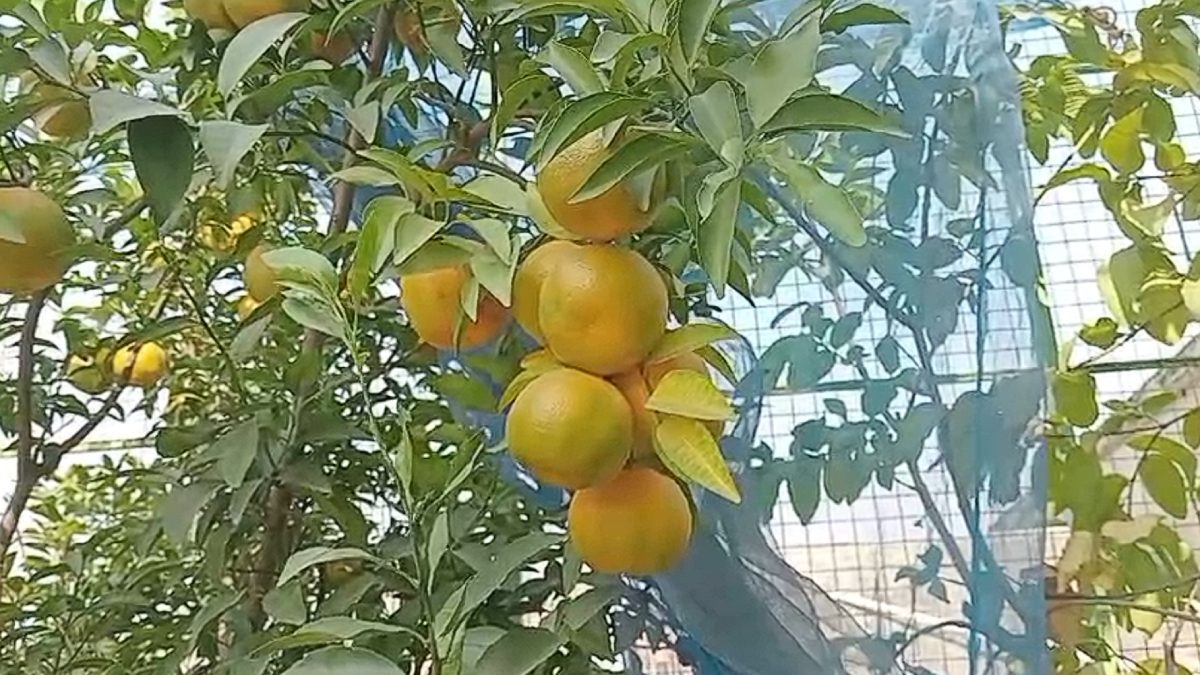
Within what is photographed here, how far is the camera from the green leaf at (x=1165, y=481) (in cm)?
99

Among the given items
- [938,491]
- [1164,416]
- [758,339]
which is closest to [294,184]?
[758,339]

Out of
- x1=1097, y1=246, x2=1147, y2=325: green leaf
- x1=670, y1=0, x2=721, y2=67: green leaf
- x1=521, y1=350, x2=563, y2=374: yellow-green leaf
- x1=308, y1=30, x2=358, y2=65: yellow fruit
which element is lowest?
x1=521, y1=350, x2=563, y2=374: yellow-green leaf

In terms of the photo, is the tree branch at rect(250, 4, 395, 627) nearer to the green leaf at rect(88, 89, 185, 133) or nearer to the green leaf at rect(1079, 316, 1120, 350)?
the green leaf at rect(88, 89, 185, 133)

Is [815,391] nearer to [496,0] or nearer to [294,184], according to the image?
[496,0]

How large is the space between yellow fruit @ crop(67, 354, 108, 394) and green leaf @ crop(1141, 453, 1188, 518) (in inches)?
31.1

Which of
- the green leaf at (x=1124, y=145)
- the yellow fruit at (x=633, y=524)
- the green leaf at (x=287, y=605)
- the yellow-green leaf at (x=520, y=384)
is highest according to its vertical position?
the green leaf at (x=1124, y=145)

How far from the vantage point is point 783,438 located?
56cm

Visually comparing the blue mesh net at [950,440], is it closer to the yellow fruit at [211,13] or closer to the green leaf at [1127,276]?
the yellow fruit at [211,13]

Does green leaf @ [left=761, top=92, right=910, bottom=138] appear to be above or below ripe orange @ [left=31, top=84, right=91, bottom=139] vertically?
below

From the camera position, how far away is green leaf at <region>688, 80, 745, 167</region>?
0.42 m

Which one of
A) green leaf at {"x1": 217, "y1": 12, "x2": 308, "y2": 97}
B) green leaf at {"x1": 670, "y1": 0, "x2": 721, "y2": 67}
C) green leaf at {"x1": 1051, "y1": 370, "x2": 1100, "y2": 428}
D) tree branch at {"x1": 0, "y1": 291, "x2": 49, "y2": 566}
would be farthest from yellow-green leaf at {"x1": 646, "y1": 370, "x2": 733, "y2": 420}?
green leaf at {"x1": 1051, "y1": 370, "x2": 1100, "y2": 428}

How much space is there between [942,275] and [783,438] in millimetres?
96

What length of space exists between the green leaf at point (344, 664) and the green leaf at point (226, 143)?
0.18 metres

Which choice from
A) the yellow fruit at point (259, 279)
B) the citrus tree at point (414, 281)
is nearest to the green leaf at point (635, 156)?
the citrus tree at point (414, 281)
